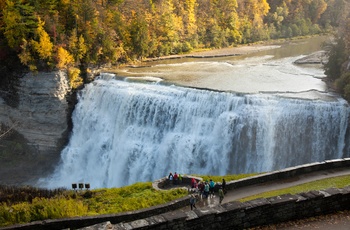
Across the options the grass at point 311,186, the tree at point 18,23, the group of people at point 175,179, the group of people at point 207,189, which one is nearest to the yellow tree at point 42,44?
the tree at point 18,23

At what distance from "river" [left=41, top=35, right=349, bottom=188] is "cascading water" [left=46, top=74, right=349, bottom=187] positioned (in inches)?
2.2

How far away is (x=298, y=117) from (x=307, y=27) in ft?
169

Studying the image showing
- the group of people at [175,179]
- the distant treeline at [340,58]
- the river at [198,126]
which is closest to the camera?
the group of people at [175,179]

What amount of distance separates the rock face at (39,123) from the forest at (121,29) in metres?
1.35

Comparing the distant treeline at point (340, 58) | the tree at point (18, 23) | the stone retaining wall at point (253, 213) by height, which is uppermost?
the tree at point (18, 23)

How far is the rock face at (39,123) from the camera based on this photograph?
2858 cm

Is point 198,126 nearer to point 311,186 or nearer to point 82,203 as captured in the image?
point 311,186

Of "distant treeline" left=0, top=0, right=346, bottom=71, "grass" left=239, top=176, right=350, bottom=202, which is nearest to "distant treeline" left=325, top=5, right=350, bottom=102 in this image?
"distant treeline" left=0, top=0, right=346, bottom=71

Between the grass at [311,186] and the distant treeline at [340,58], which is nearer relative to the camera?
the grass at [311,186]

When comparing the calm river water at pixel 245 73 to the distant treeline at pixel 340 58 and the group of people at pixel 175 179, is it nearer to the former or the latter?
the distant treeline at pixel 340 58

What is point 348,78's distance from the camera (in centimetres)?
2372

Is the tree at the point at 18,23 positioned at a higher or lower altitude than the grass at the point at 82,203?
higher

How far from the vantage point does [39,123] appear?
2888cm

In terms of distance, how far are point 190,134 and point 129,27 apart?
20.5m
